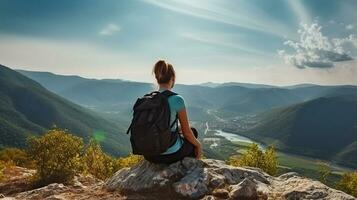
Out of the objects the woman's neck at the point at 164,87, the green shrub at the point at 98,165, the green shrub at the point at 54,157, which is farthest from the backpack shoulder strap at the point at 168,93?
the green shrub at the point at 98,165

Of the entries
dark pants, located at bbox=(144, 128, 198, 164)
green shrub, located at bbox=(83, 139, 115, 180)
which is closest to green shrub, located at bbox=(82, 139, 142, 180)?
green shrub, located at bbox=(83, 139, 115, 180)

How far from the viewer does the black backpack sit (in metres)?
12.7

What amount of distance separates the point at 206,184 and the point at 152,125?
118 inches

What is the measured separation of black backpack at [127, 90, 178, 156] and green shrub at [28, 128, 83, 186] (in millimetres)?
7478

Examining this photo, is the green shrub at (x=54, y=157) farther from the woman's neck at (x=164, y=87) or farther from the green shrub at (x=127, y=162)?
the green shrub at (x=127, y=162)

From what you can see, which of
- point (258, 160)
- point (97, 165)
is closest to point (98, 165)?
point (97, 165)

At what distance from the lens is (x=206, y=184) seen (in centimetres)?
1347

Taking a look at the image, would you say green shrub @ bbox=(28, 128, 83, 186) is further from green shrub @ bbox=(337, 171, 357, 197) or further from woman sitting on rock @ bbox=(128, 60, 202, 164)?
green shrub @ bbox=(337, 171, 357, 197)

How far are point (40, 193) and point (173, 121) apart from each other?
6634 millimetres

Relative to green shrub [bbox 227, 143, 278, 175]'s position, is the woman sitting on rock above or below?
above

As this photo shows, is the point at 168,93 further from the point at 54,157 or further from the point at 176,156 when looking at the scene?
the point at 54,157

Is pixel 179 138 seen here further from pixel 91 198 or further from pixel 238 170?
pixel 91 198

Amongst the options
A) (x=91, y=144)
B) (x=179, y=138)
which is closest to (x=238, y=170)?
(x=179, y=138)

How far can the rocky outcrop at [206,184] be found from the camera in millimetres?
12883
